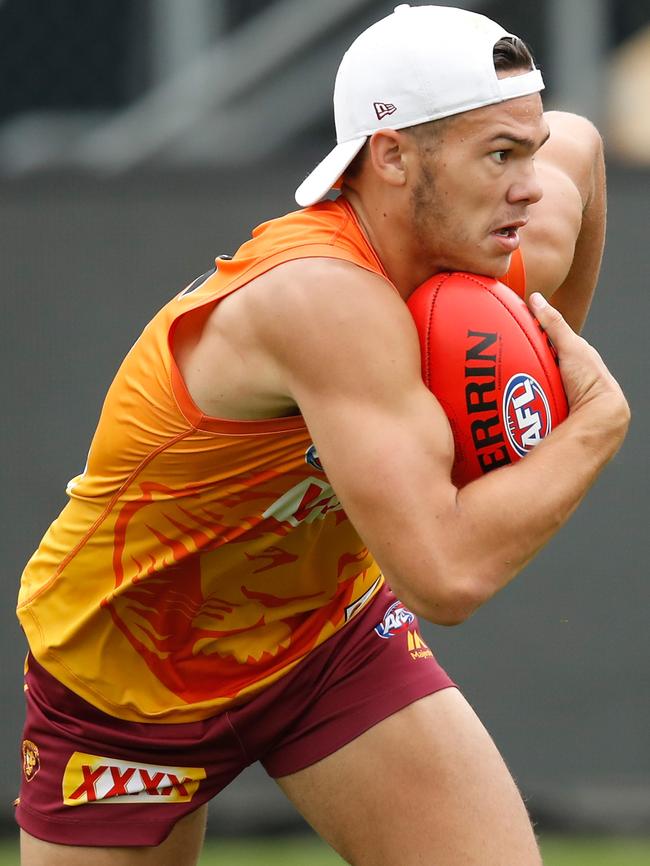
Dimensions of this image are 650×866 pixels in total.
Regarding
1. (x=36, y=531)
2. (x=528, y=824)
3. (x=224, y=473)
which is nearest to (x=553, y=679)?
(x=36, y=531)

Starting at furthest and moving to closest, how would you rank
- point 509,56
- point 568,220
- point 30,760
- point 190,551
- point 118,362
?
point 118,362
point 568,220
point 30,760
point 190,551
point 509,56

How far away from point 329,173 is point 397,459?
696 mm

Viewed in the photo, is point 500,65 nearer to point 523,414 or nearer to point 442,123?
point 442,123

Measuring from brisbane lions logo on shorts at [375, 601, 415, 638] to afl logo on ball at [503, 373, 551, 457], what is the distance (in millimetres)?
749

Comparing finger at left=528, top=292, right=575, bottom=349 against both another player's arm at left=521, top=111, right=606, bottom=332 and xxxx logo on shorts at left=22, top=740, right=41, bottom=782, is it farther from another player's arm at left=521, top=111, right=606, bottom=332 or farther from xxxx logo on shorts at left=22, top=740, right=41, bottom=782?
xxxx logo on shorts at left=22, top=740, right=41, bottom=782

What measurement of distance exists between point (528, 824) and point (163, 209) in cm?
327

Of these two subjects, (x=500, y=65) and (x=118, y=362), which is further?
(x=118, y=362)

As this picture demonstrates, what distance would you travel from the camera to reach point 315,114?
23.9ft

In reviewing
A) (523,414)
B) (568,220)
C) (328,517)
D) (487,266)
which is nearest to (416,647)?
(328,517)

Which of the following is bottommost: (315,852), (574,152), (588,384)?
(315,852)

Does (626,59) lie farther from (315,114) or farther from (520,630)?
(520,630)

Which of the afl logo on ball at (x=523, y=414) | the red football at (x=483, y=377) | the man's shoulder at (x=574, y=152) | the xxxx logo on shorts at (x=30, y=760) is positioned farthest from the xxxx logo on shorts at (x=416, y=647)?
the man's shoulder at (x=574, y=152)

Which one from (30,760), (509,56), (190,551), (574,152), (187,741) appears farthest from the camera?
(574,152)

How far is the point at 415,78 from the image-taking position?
10.2ft
